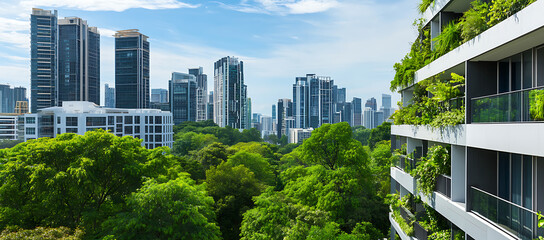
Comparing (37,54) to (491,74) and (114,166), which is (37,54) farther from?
(491,74)

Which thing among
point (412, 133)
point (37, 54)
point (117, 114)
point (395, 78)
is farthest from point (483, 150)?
point (37, 54)

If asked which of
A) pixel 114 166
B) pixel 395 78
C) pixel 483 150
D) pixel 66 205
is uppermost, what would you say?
pixel 395 78

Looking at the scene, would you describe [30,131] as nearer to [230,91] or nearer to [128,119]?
[128,119]

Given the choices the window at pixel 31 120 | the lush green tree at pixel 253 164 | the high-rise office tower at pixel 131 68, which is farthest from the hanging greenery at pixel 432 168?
the high-rise office tower at pixel 131 68

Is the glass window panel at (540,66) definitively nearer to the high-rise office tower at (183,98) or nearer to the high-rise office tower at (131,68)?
the high-rise office tower at (131,68)

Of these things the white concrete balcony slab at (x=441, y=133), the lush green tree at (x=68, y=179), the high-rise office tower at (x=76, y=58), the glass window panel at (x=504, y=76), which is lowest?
the lush green tree at (x=68, y=179)

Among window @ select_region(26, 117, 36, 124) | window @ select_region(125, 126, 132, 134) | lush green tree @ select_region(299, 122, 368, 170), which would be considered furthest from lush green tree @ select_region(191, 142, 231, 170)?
window @ select_region(26, 117, 36, 124)
